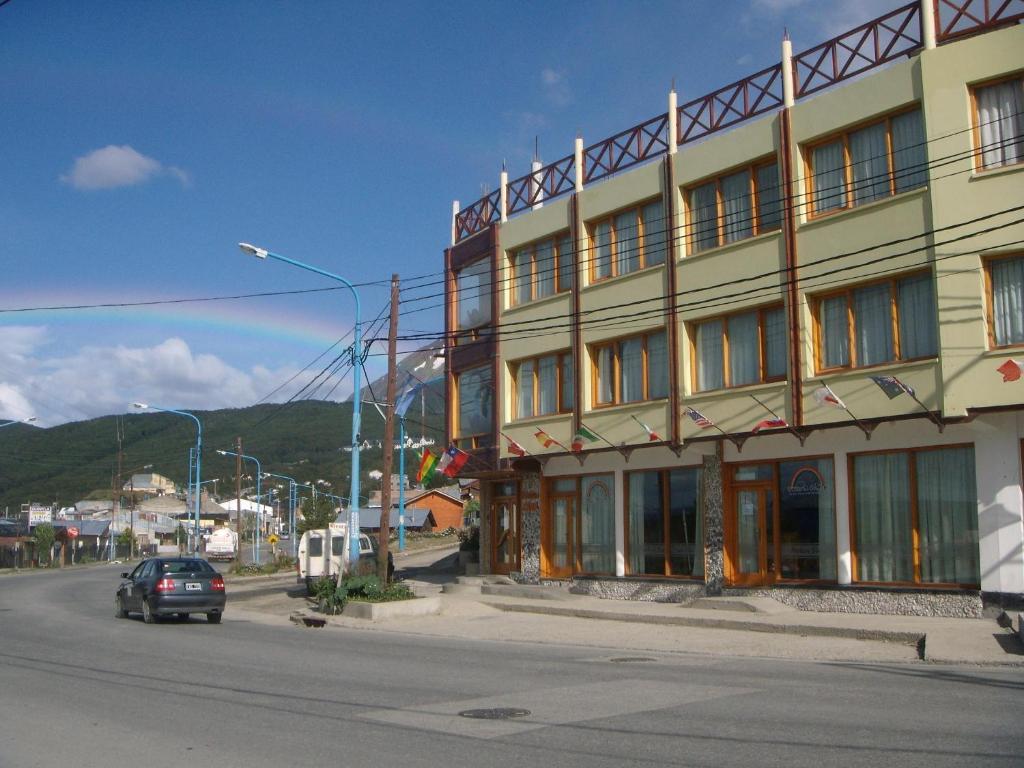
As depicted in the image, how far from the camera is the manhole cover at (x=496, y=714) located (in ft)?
33.2

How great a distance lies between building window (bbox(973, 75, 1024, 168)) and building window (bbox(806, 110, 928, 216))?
106 cm

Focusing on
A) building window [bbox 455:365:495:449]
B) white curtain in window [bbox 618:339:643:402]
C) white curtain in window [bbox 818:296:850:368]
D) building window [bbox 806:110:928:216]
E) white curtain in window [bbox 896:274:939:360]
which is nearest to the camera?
white curtain in window [bbox 896:274:939:360]

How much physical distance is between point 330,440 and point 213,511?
19.8 metres

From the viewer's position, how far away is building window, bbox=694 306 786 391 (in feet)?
74.6

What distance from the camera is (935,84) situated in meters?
19.5

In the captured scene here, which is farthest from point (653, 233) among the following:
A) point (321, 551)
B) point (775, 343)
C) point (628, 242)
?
point (321, 551)

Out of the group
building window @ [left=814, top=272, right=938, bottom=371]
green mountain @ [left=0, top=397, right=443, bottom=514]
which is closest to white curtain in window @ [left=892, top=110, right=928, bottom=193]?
building window @ [left=814, top=272, right=938, bottom=371]

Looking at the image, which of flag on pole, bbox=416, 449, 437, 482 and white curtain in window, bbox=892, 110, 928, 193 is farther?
flag on pole, bbox=416, 449, 437, 482

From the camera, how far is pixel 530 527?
2964cm

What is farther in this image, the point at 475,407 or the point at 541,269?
the point at 475,407

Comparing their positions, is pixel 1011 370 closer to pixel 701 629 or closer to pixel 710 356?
pixel 701 629

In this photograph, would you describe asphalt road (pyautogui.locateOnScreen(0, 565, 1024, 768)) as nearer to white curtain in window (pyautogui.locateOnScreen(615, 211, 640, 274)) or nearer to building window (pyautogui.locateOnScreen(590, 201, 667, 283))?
building window (pyautogui.locateOnScreen(590, 201, 667, 283))

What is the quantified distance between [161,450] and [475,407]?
5001 inches

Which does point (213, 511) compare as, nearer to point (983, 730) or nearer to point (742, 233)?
point (742, 233)
